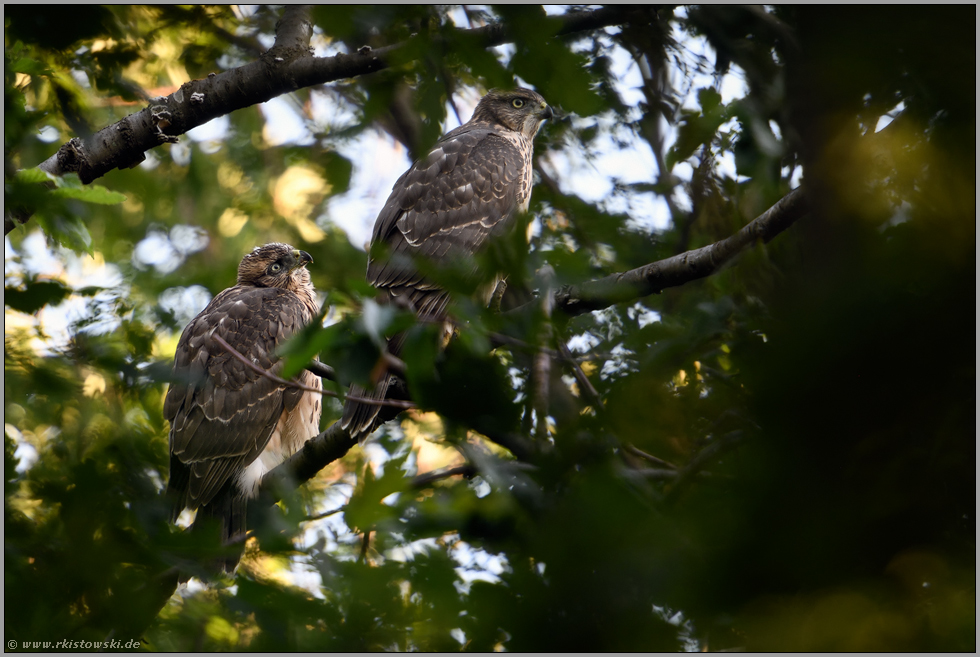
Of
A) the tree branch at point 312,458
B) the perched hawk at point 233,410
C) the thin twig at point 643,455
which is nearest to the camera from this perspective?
the thin twig at point 643,455

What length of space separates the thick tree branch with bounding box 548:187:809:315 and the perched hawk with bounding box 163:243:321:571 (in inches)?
87.8

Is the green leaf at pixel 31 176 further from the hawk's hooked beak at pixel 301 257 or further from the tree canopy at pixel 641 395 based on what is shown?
the hawk's hooked beak at pixel 301 257

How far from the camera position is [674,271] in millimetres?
2895

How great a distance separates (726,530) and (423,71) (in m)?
1.49

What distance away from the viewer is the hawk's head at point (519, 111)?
5430mm

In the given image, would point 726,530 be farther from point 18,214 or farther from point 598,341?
point 18,214

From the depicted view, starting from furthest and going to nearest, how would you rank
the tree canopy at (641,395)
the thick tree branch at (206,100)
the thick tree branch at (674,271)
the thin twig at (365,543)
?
the thick tree branch at (206,100) < the thick tree branch at (674,271) < the thin twig at (365,543) < the tree canopy at (641,395)

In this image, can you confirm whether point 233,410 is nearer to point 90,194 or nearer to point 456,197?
point 456,197

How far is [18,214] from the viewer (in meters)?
2.56

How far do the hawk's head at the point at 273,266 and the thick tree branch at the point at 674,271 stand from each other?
3.40m

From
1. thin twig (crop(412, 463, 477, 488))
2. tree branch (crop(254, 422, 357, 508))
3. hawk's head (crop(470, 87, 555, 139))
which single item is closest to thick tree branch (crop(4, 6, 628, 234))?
tree branch (crop(254, 422, 357, 508))

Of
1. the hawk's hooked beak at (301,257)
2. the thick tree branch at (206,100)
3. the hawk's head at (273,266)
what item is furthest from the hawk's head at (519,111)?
the thick tree branch at (206,100)

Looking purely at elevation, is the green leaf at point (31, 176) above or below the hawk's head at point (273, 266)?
below

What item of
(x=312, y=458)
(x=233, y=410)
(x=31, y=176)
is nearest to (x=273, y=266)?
(x=233, y=410)
